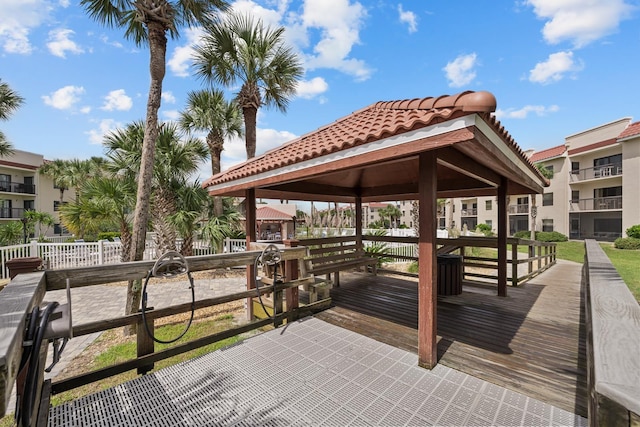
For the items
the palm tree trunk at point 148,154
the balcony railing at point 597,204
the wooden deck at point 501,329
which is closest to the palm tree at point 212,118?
the palm tree trunk at point 148,154

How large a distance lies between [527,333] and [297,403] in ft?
10.5

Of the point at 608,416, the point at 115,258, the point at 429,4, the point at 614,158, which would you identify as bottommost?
the point at 115,258

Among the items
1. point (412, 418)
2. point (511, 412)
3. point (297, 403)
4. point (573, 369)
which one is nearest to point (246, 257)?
point (297, 403)

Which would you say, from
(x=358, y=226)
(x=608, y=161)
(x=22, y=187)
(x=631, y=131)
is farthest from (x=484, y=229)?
(x=22, y=187)

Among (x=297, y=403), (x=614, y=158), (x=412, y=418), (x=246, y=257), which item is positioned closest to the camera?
(x=412, y=418)

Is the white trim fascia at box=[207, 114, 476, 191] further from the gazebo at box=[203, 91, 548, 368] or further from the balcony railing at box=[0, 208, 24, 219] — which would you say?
the balcony railing at box=[0, 208, 24, 219]

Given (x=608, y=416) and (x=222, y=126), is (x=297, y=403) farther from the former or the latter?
(x=222, y=126)

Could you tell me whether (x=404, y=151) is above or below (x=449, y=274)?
above

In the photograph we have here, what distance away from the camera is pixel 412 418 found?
2064 millimetres

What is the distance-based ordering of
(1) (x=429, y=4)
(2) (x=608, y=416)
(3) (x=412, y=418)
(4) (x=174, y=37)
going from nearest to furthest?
(2) (x=608, y=416), (3) (x=412, y=418), (4) (x=174, y=37), (1) (x=429, y=4)

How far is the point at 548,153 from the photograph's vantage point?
27.2 meters

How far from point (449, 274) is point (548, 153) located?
103 feet

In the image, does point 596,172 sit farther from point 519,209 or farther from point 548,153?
point 519,209

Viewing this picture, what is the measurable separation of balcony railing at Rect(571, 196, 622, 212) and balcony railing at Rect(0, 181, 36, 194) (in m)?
51.4
